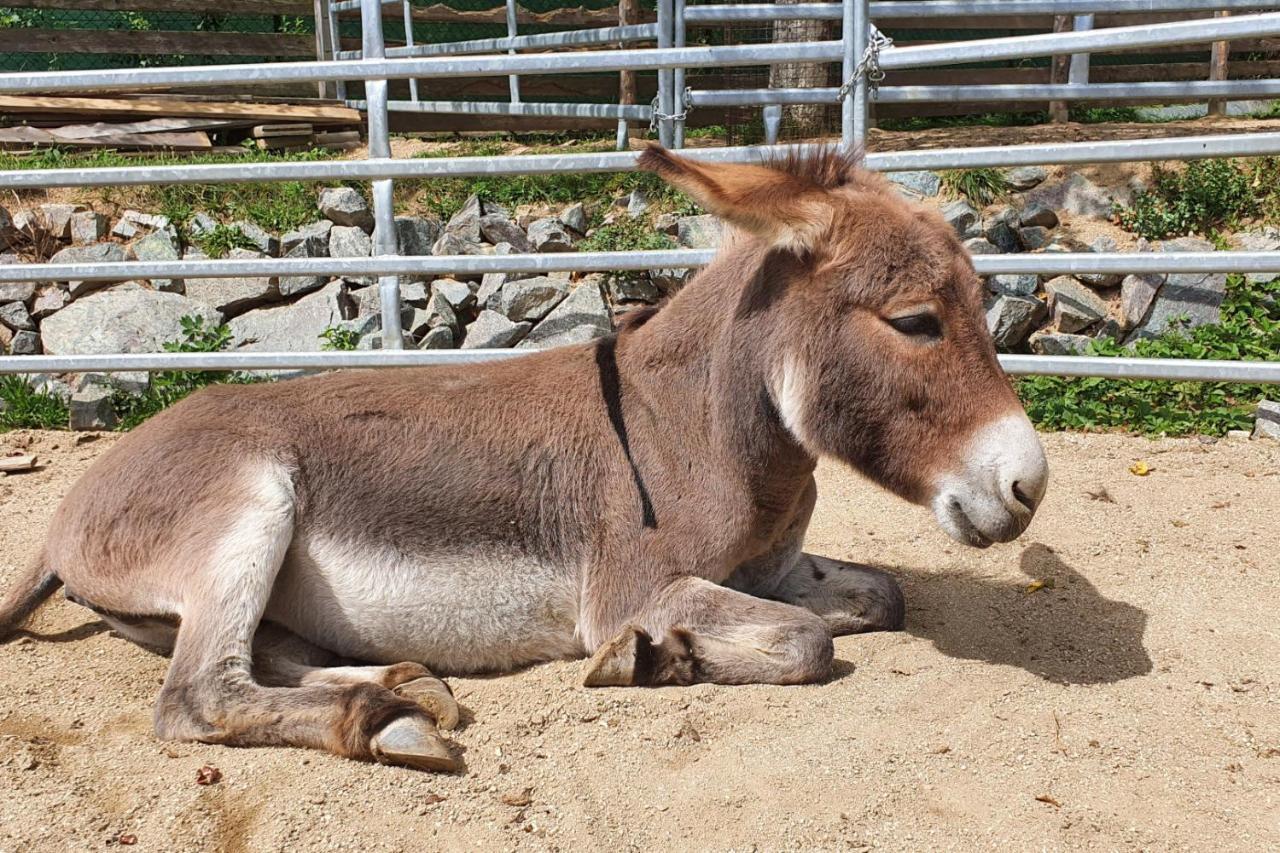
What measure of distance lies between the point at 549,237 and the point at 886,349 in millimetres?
5202

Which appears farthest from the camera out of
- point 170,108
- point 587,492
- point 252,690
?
point 170,108

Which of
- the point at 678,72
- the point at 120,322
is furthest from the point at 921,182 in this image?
the point at 120,322

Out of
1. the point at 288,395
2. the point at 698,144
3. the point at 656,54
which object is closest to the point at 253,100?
the point at 698,144

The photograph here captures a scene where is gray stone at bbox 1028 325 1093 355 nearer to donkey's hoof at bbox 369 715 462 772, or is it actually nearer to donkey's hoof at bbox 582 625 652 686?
donkey's hoof at bbox 582 625 652 686

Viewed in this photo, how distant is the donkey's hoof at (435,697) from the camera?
337cm

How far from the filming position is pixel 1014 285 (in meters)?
7.27

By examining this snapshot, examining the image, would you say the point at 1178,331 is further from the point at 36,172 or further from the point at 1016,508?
the point at 36,172

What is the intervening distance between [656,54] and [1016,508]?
139 inches

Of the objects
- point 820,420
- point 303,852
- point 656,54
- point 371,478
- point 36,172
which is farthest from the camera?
point 36,172

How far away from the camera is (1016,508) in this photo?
10.6ft

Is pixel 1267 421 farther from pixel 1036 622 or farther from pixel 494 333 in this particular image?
pixel 494 333

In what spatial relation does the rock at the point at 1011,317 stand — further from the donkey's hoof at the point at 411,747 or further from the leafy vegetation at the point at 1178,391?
the donkey's hoof at the point at 411,747

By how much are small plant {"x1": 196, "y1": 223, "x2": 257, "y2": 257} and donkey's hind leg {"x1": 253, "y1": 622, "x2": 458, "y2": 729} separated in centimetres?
524

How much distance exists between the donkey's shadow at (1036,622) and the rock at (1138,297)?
9.72ft
